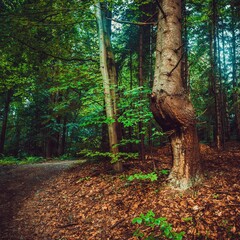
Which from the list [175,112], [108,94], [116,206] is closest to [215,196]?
[175,112]

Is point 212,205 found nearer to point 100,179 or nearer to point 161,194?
point 161,194

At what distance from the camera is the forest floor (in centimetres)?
320

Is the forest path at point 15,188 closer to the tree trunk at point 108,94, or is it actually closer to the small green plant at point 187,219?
the tree trunk at point 108,94

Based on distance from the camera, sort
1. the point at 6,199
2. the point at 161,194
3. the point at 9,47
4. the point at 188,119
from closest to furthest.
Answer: the point at 188,119, the point at 161,194, the point at 6,199, the point at 9,47

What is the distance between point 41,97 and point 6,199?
39.2ft

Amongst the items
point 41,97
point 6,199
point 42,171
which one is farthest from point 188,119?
point 41,97

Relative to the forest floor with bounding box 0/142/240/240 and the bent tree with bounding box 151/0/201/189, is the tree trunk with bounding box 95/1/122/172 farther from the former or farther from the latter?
the bent tree with bounding box 151/0/201/189

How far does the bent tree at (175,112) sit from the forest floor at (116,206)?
41 centimetres

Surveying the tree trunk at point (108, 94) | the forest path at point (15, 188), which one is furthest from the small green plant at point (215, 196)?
the forest path at point (15, 188)

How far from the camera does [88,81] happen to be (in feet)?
23.5

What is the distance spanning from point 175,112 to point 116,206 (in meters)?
2.63

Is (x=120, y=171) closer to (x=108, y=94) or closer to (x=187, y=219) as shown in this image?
(x=108, y=94)

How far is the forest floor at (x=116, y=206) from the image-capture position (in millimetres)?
3195

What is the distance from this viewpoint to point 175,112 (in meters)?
3.81
